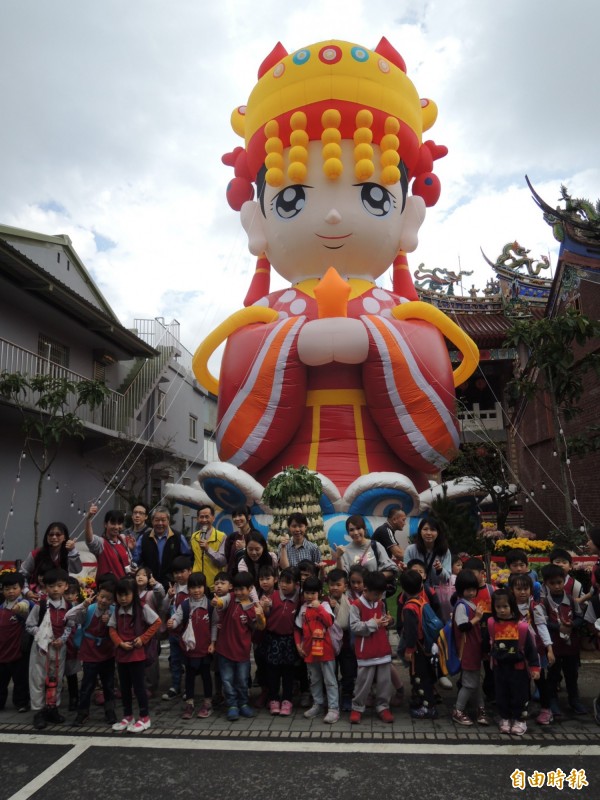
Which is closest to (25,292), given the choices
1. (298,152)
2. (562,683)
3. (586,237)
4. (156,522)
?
(298,152)

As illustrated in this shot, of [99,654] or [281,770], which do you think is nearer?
[281,770]

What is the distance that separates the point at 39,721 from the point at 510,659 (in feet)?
9.43

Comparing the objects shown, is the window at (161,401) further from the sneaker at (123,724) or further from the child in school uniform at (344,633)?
the sneaker at (123,724)

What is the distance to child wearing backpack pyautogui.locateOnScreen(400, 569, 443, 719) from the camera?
3936 mm

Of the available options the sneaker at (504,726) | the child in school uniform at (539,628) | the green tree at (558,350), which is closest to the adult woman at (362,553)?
the child in school uniform at (539,628)

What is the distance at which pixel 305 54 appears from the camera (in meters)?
8.63

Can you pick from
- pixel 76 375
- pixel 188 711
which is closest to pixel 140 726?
pixel 188 711

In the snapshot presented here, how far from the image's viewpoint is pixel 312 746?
346cm

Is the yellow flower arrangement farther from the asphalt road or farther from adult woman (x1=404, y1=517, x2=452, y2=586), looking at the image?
the asphalt road

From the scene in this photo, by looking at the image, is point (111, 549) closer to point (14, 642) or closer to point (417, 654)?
point (14, 642)

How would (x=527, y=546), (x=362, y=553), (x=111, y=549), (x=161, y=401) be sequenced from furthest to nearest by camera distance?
(x=161, y=401), (x=527, y=546), (x=111, y=549), (x=362, y=553)

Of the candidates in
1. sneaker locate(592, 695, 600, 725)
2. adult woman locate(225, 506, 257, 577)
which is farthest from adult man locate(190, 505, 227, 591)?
sneaker locate(592, 695, 600, 725)

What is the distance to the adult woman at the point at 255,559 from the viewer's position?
4.54 metres

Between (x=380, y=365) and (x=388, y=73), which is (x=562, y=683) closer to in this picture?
(x=380, y=365)
